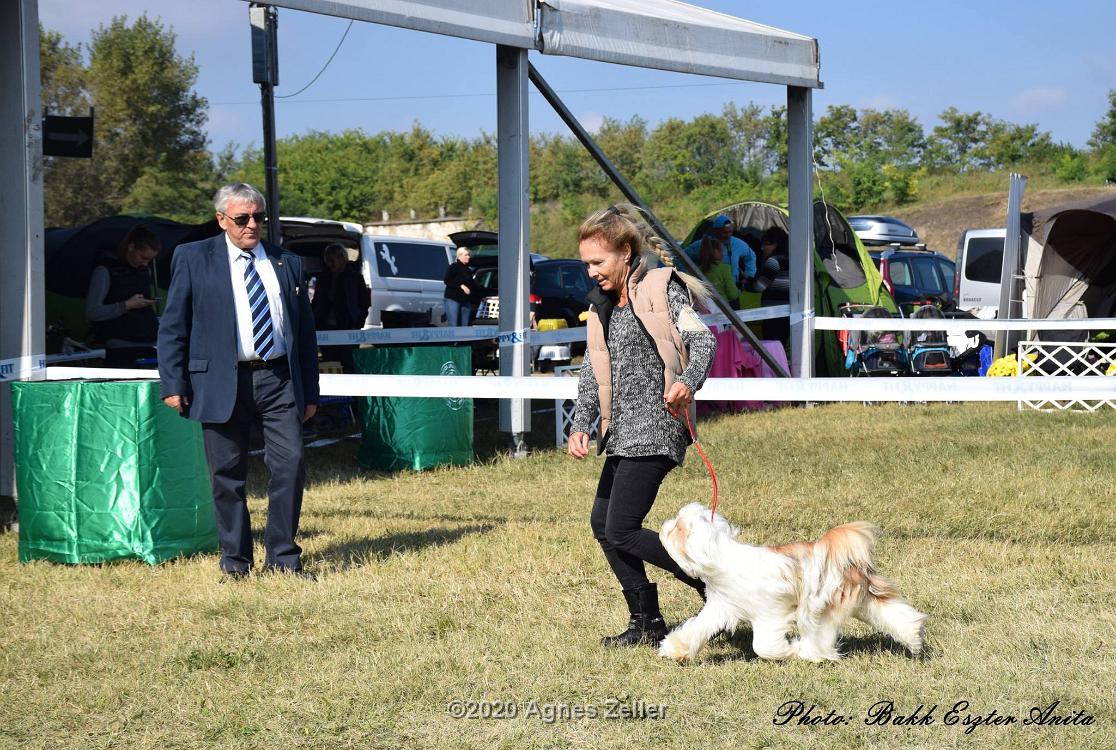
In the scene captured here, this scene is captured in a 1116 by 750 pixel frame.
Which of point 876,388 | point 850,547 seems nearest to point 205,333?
point 850,547

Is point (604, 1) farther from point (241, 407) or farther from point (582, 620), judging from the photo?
point (582, 620)

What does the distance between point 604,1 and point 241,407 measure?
5.91 meters

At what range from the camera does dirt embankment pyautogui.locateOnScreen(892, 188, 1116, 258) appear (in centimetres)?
4294

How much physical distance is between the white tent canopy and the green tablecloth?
269cm

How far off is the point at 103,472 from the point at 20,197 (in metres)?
1.86

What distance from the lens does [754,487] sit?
8109mm

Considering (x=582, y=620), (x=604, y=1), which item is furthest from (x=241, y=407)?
(x=604, y=1)

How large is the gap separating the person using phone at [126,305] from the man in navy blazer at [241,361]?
4.62m

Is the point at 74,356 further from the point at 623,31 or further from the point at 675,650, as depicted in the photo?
the point at 675,650

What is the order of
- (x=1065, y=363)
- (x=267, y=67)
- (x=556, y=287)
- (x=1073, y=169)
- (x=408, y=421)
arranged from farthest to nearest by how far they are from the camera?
(x=1073, y=169), (x=556, y=287), (x=1065, y=363), (x=267, y=67), (x=408, y=421)

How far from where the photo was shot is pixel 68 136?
9961mm

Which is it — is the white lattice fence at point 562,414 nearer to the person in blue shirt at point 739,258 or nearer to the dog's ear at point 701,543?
the person in blue shirt at point 739,258

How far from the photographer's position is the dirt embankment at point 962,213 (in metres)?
42.9

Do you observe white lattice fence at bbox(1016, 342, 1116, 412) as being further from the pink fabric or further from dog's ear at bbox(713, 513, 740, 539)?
dog's ear at bbox(713, 513, 740, 539)
